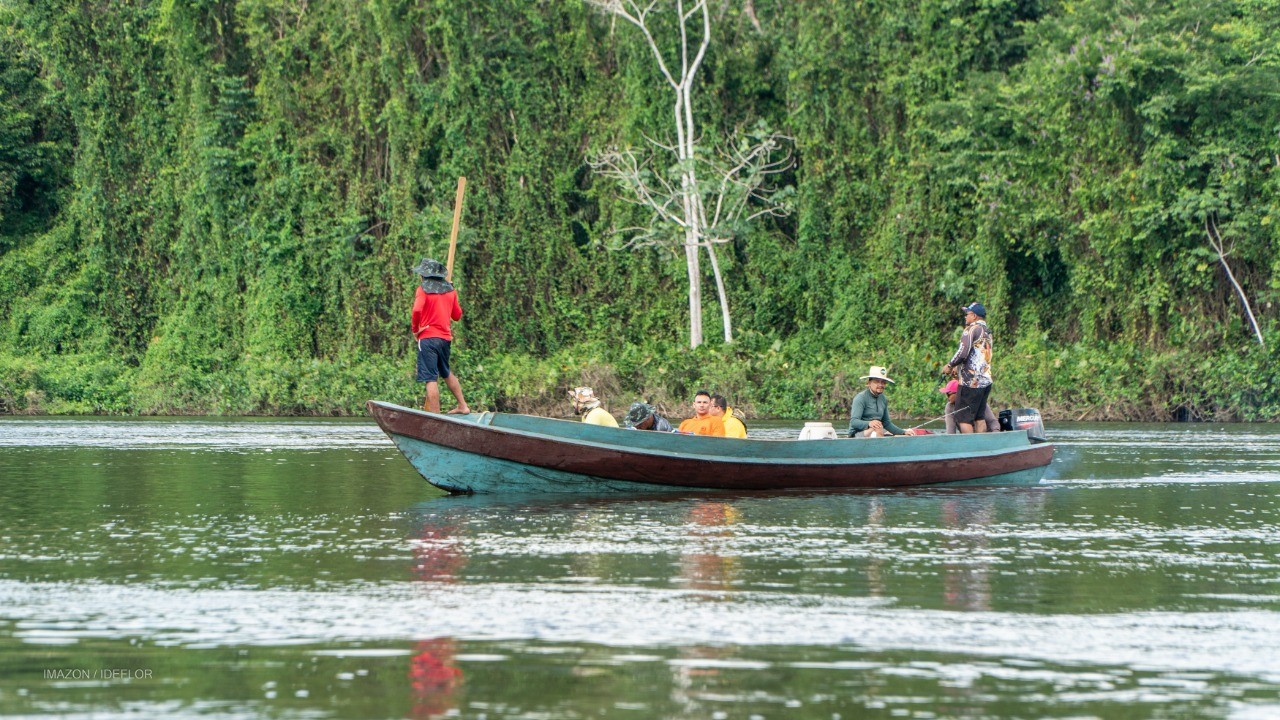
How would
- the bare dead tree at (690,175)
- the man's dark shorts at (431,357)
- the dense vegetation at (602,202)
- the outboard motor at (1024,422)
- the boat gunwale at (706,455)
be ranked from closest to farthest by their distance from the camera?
1. the boat gunwale at (706,455)
2. the man's dark shorts at (431,357)
3. the outboard motor at (1024,422)
4. the dense vegetation at (602,202)
5. the bare dead tree at (690,175)

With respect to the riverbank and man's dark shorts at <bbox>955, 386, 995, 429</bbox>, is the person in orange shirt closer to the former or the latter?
man's dark shorts at <bbox>955, 386, 995, 429</bbox>

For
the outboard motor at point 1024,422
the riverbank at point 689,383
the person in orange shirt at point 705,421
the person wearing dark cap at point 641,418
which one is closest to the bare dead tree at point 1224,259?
the riverbank at point 689,383

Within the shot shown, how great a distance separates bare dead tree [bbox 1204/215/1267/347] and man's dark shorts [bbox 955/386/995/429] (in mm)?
14597

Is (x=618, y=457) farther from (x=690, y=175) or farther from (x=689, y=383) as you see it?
(x=690, y=175)

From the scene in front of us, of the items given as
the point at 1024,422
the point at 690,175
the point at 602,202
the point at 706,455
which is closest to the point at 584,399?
the point at 706,455

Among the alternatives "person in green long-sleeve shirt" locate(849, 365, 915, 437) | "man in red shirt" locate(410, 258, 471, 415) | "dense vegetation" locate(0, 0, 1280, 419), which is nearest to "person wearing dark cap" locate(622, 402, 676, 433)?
"man in red shirt" locate(410, 258, 471, 415)

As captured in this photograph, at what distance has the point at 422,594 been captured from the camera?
28.6 feet

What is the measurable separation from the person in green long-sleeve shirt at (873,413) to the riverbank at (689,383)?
1339 centimetres

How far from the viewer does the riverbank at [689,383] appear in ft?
97.5

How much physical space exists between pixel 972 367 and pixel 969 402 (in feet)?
1.56

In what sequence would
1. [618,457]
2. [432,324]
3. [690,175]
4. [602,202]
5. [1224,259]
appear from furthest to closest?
[602,202], [690,175], [1224,259], [432,324], [618,457]

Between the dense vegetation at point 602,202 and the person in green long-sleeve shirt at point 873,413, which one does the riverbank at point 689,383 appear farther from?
the person in green long-sleeve shirt at point 873,413

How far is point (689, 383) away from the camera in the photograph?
3222 cm

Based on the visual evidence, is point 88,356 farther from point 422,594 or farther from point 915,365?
point 422,594
